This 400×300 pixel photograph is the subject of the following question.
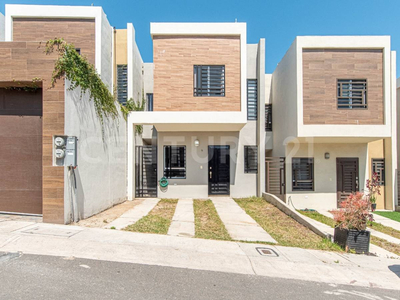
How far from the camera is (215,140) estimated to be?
11180mm

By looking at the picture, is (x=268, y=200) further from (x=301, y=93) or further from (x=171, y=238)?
(x=171, y=238)

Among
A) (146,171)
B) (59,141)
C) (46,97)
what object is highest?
(46,97)

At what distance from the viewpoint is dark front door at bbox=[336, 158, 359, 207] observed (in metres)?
11.2

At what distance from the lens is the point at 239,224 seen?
6723 millimetres

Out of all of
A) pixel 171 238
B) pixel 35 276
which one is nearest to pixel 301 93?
pixel 171 238

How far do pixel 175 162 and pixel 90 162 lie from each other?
4844mm

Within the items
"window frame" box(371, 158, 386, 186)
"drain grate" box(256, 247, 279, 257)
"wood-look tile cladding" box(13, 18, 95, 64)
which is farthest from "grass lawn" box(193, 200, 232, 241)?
"window frame" box(371, 158, 386, 186)

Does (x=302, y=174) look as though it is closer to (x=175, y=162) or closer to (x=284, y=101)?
(x=284, y=101)

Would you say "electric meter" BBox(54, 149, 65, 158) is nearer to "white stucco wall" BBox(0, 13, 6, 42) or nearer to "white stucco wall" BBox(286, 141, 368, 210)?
"white stucco wall" BBox(286, 141, 368, 210)

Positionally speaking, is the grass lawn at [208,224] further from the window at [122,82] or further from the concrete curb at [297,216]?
the window at [122,82]

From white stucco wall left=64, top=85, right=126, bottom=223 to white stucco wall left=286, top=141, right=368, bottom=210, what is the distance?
7.89 m

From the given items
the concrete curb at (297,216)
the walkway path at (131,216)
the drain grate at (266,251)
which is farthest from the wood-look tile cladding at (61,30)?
the drain grate at (266,251)

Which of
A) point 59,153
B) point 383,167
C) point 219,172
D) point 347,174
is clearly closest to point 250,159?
point 219,172

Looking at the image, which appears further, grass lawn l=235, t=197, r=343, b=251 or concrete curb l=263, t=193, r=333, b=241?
concrete curb l=263, t=193, r=333, b=241
